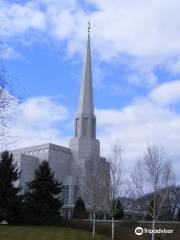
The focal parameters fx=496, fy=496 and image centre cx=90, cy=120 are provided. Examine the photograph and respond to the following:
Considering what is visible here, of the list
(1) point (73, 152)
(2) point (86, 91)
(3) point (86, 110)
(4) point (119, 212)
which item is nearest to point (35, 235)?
(4) point (119, 212)

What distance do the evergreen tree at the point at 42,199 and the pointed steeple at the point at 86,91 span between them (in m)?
46.4

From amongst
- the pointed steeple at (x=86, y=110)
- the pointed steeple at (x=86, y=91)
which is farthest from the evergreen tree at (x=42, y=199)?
the pointed steeple at (x=86, y=91)

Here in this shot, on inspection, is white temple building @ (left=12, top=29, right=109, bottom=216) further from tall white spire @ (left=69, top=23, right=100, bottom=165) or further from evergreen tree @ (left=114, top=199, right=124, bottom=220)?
evergreen tree @ (left=114, top=199, right=124, bottom=220)

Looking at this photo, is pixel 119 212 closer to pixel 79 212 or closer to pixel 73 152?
pixel 79 212

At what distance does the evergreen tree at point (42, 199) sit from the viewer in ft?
152

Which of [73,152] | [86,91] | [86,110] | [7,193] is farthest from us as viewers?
[86,91]

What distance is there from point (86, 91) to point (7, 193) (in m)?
52.4

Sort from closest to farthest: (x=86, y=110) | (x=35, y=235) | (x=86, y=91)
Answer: (x=35, y=235) < (x=86, y=110) < (x=86, y=91)

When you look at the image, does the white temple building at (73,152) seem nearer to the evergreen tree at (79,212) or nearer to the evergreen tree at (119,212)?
the evergreen tree at (79,212)

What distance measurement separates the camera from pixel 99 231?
44312mm

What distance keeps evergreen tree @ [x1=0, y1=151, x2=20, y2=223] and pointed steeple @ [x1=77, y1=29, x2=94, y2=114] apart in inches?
1912

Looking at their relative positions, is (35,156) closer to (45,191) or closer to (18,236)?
(45,191)

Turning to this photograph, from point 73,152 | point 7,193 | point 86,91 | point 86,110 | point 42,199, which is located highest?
point 86,91

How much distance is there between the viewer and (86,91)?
9544 centimetres
